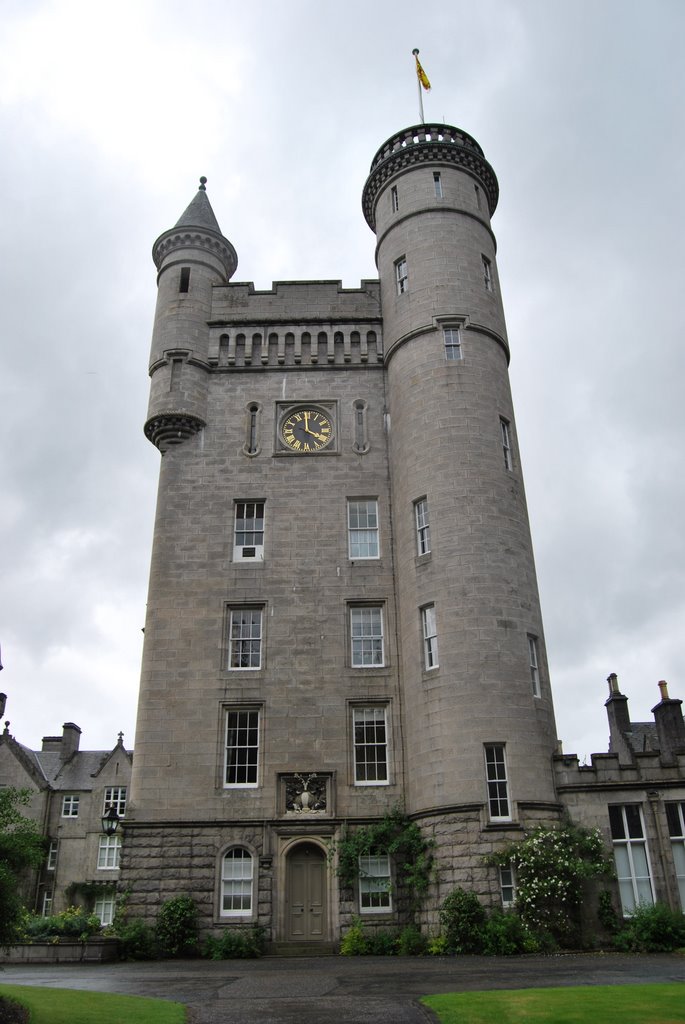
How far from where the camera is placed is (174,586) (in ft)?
90.5

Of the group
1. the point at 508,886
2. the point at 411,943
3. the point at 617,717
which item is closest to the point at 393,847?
the point at 411,943

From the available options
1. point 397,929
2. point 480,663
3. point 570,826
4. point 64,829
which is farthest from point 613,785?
point 64,829

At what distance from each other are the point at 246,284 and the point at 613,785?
22.5 metres

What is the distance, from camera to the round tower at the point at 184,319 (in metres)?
30.1

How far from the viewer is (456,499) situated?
2594 cm

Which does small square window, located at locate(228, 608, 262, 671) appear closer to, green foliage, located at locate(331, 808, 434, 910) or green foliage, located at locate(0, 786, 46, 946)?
green foliage, located at locate(331, 808, 434, 910)

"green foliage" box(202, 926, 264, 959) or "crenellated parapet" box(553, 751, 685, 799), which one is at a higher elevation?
"crenellated parapet" box(553, 751, 685, 799)

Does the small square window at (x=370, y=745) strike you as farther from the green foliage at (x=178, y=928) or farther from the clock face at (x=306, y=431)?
the clock face at (x=306, y=431)

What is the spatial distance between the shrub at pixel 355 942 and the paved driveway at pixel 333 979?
4.76ft

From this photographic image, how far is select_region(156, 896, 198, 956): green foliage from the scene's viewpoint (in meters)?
22.5

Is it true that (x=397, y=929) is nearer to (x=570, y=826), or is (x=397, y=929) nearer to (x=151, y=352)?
(x=570, y=826)

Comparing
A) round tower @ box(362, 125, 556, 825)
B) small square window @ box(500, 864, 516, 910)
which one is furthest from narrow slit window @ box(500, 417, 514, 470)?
small square window @ box(500, 864, 516, 910)

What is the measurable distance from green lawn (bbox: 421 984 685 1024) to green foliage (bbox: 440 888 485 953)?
8759 millimetres

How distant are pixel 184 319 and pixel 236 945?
845 inches
